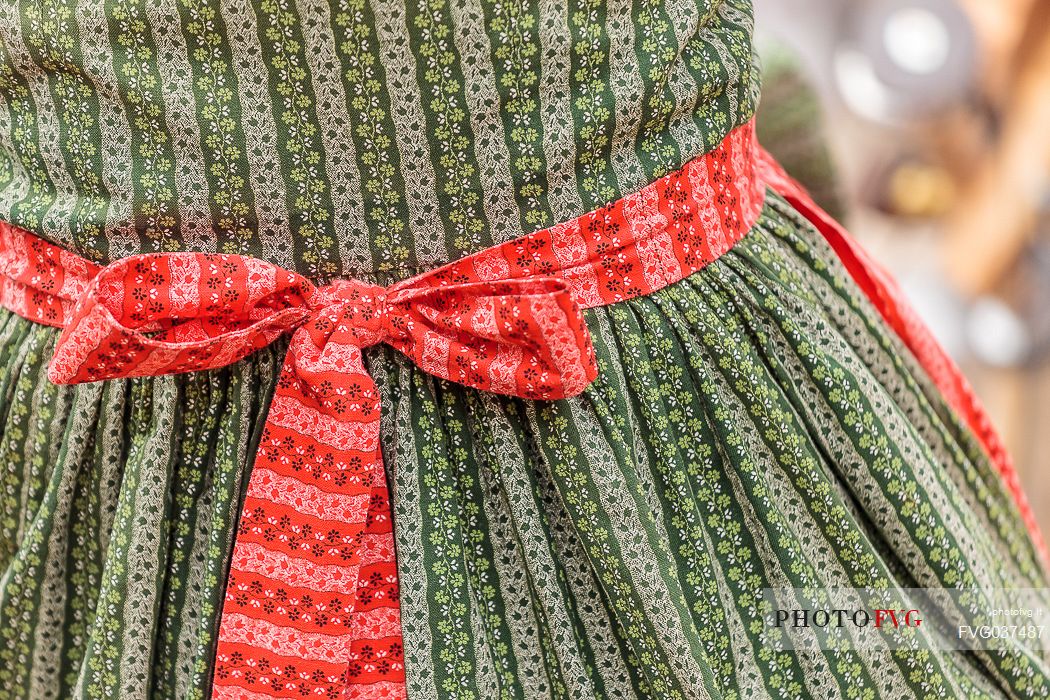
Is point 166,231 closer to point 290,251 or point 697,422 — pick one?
point 290,251

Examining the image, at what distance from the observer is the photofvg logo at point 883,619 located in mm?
555

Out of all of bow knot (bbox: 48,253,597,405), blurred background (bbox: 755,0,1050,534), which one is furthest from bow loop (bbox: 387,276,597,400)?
blurred background (bbox: 755,0,1050,534)

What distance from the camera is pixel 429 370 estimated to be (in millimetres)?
525

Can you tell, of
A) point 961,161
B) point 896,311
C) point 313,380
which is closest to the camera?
point 313,380

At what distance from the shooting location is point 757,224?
2.02 ft

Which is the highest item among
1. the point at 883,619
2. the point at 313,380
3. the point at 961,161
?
the point at 961,161

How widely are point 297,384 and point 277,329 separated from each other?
0.11 feet

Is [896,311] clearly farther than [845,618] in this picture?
Yes

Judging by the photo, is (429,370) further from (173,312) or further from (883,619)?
(883,619)

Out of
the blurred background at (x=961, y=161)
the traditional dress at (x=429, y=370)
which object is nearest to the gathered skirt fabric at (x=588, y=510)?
the traditional dress at (x=429, y=370)

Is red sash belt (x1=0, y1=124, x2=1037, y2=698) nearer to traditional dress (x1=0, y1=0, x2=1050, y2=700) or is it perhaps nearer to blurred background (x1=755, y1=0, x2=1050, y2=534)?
traditional dress (x1=0, y1=0, x2=1050, y2=700)

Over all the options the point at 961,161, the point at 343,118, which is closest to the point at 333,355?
the point at 343,118

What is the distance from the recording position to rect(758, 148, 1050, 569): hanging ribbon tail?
68cm

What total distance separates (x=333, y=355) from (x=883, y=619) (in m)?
0.32
